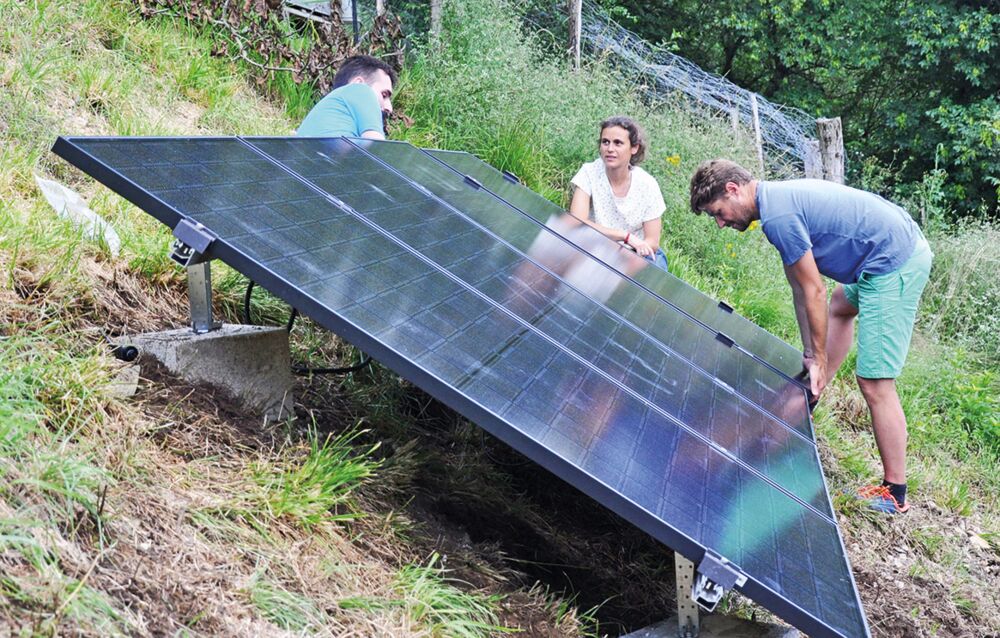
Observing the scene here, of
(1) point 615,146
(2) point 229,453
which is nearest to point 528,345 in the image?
(2) point 229,453

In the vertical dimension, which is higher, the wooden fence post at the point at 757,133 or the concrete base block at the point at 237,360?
the concrete base block at the point at 237,360

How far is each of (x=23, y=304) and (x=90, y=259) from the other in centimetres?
74

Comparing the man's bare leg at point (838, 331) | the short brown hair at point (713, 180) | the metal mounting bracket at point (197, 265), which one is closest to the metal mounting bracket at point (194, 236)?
the metal mounting bracket at point (197, 265)

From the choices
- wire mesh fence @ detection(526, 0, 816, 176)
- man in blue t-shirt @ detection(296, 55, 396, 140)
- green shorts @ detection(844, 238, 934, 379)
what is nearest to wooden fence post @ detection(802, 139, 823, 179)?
wire mesh fence @ detection(526, 0, 816, 176)

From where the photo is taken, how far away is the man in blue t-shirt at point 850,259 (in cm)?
504

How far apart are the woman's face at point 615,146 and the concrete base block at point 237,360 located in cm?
351

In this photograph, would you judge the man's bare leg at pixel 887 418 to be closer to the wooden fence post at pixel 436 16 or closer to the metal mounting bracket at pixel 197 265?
the metal mounting bracket at pixel 197 265

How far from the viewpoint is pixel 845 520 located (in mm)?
5656

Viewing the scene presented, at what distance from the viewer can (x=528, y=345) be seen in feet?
10.8

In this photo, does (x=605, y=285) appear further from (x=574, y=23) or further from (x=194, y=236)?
(x=574, y=23)

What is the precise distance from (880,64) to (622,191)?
58.5 ft

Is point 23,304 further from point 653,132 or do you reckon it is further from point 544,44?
point 544,44

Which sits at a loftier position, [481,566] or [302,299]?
[302,299]

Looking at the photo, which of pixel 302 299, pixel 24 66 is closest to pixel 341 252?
pixel 302 299
